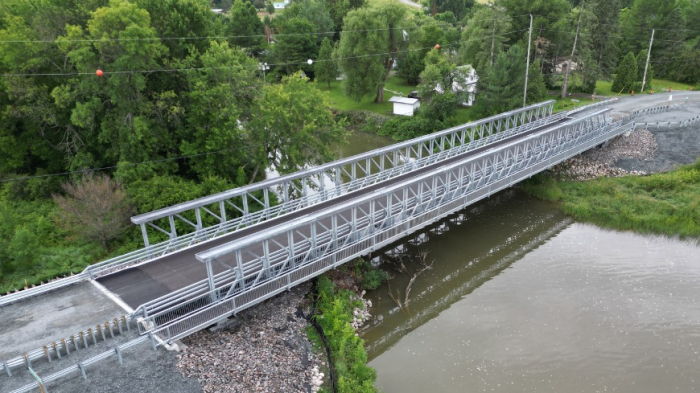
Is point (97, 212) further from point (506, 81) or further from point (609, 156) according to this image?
point (506, 81)

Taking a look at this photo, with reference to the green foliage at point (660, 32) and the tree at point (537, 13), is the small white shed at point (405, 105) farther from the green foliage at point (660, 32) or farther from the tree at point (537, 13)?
the green foliage at point (660, 32)

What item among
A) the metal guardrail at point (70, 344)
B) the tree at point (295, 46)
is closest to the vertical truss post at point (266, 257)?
the metal guardrail at point (70, 344)

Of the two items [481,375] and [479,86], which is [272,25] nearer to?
[479,86]

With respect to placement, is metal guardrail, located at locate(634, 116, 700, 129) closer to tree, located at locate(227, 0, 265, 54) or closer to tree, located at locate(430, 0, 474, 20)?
tree, located at locate(227, 0, 265, 54)

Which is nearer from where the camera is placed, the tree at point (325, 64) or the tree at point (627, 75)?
the tree at point (627, 75)

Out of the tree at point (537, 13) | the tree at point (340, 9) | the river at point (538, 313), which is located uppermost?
the tree at point (340, 9)

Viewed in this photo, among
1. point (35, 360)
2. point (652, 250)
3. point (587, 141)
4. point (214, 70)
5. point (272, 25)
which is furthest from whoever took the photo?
point (272, 25)

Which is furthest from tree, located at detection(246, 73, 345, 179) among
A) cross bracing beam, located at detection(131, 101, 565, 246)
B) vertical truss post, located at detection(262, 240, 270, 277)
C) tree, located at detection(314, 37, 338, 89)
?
tree, located at detection(314, 37, 338, 89)

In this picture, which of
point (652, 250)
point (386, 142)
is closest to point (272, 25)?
point (386, 142)
